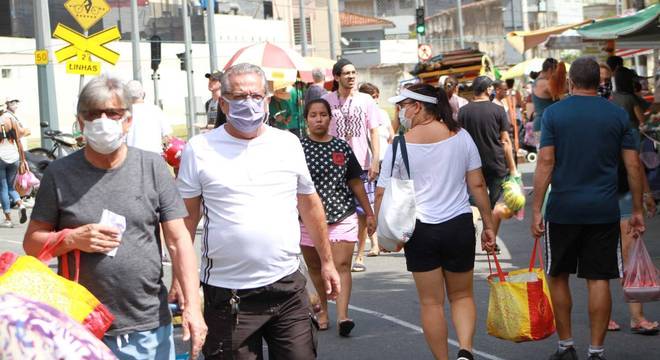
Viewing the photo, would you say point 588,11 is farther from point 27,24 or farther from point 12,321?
point 12,321

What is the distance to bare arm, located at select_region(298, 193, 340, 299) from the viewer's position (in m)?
5.58

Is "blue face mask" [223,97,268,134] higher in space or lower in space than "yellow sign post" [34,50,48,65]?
lower

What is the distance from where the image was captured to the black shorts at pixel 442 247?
22.3 ft

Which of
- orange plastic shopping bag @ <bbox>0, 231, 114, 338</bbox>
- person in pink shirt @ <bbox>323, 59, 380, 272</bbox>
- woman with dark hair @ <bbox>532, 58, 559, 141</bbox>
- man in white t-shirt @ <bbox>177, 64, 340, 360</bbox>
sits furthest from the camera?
person in pink shirt @ <bbox>323, 59, 380, 272</bbox>

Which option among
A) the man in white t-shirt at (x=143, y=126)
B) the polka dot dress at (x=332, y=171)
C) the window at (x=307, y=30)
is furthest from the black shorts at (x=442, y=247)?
the window at (x=307, y=30)

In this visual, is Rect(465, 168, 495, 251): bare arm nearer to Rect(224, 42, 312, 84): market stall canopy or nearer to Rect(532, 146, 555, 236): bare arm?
Rect(532, 146, 555, 236): bare arm

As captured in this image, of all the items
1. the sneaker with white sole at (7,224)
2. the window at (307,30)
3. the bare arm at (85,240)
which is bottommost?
the sneaker with white sole at (7,224)

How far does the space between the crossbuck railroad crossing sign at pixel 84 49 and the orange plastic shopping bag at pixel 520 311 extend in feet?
43.0

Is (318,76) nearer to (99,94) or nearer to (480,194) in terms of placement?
(480,194)

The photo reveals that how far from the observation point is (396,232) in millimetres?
6824

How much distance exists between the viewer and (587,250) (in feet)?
23.6

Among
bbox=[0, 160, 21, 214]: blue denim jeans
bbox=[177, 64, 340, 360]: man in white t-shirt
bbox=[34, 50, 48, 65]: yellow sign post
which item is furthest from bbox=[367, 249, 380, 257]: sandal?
bbox=[34, 50, 48, 65]: yellow sign post

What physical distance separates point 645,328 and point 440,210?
210 centimetres

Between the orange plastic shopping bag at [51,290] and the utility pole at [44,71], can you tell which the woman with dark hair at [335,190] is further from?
the utility pole at [44,71]
